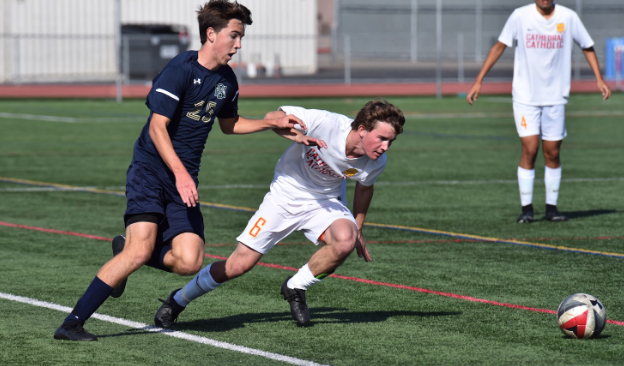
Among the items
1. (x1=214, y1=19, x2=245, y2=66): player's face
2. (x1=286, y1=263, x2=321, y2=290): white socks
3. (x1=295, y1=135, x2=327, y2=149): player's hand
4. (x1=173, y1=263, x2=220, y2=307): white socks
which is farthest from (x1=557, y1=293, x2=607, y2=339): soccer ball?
(x1=214, y1=19, x2=245, y2=66): player's face

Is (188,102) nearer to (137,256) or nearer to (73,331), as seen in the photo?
(137,256)

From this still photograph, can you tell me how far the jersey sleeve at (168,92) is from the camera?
18.7 ft

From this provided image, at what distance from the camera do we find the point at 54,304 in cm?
676

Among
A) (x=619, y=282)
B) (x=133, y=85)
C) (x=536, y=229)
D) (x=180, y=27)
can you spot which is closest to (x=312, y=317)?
(x=619, y=282)

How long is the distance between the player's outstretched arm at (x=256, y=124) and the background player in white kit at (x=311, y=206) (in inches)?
2.4

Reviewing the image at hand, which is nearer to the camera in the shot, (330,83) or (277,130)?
(277,130)

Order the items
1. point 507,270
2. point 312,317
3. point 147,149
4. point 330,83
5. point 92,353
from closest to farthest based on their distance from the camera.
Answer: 1. point 92,353
2. point 147,149
3. point 312,317
4. point 507,270
5. point 330,83

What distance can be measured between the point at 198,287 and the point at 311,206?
841mm

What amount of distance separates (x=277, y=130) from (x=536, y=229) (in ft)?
15.4

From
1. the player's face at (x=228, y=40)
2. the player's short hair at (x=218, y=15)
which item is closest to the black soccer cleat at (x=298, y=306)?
the player's face at (x=228, y=40)

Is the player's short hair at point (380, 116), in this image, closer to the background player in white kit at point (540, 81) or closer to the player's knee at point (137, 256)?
the player's knee at point (137, 256)

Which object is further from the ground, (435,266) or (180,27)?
(180,27)

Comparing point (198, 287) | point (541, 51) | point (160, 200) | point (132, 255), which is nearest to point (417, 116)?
point (541, 51)

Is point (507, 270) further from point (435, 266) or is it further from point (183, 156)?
point (183, 156)
